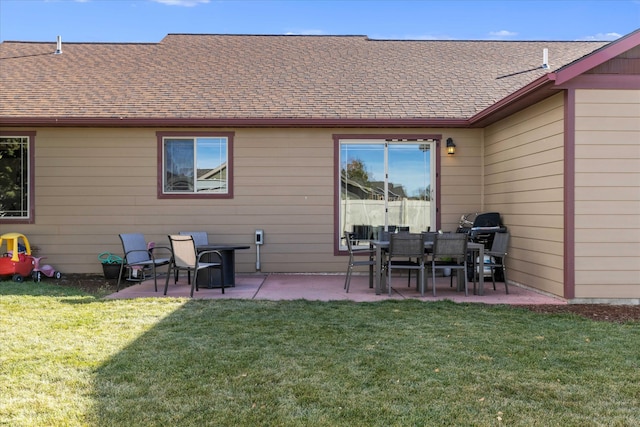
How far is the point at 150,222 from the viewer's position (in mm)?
8039

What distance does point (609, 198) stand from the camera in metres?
5.58

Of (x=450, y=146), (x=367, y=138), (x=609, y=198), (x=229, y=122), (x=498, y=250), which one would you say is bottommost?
(x=498, y=250)

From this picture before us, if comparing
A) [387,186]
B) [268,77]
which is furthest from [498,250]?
[268,77]

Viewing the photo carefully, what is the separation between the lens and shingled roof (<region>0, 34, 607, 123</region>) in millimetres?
8023

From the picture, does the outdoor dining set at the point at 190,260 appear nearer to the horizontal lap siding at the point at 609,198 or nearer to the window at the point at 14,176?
the window at the point at 14,176

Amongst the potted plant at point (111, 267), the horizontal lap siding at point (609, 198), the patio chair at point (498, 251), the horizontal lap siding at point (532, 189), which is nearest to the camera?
the horizontal lap siding at point (609, 198)

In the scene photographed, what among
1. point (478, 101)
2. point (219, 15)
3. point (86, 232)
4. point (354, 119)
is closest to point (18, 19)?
point (219, 15)

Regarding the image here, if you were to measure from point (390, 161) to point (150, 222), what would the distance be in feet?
13.6

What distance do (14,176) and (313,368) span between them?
7075 mm

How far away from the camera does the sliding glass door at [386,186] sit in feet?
27.0

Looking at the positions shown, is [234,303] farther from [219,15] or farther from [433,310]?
[219,15]

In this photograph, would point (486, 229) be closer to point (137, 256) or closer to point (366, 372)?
point (366, 372)

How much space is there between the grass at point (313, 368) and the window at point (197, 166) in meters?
3.25

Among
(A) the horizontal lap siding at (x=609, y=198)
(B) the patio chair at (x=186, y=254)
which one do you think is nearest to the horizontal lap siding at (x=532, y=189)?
(A) the horizontal lap siding at (x=609, y=198)
